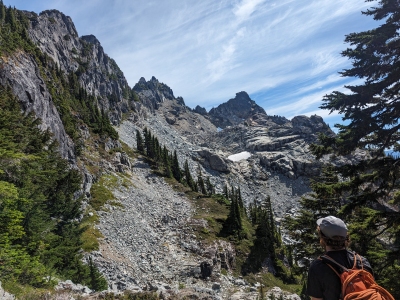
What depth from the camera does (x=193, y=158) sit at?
12044 cm

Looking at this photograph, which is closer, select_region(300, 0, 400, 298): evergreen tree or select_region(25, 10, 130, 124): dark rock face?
select_region(300, 0, 400, 298): evergreen tree

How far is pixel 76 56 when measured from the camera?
13362cm

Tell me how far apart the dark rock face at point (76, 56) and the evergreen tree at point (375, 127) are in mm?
112126

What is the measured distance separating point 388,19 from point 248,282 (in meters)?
35.0

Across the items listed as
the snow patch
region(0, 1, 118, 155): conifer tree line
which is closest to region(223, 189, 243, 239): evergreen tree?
region(0, 1, 118, 155): conifer tree line

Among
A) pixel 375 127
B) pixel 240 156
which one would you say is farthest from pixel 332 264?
pixel 240 156

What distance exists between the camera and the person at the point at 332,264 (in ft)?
11.7

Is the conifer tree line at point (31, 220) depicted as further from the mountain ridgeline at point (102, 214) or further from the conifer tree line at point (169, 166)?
the conifer tree line at point (169, 166)

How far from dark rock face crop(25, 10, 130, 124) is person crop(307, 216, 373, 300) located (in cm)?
11791

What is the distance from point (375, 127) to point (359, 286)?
9893 mm

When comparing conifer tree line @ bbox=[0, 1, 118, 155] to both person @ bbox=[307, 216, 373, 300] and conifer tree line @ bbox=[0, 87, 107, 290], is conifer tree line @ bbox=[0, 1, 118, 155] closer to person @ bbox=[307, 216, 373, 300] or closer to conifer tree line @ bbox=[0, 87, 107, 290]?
conifer tree line @ bbox=[0, 87, 107, 290]

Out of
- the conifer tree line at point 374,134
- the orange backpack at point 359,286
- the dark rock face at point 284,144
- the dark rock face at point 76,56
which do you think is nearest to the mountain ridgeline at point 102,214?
the dark rock face at point 76,56

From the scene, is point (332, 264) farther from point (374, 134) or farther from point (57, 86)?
point (57, 86)

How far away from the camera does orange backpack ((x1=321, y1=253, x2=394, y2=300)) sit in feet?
10.3
